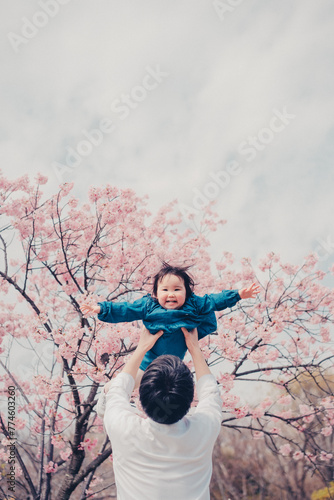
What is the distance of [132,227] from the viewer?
21.9 feet

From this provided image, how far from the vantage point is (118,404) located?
156 cm

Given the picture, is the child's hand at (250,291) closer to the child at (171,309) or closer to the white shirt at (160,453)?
the child at (171,309)

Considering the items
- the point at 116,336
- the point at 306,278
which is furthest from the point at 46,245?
the point at 306,278

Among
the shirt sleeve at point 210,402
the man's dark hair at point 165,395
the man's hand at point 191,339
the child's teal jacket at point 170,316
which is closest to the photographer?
the man's dark hair at point 165,395

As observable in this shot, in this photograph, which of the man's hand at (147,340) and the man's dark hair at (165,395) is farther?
the man's hand at (147,340)

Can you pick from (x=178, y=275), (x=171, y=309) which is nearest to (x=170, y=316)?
(x=171, y=309)

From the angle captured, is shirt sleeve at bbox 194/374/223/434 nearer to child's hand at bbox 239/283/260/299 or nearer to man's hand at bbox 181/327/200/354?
man's hand at bbox 181/327/200/354

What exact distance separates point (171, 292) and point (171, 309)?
4.1 inches

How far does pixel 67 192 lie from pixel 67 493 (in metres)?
4.16

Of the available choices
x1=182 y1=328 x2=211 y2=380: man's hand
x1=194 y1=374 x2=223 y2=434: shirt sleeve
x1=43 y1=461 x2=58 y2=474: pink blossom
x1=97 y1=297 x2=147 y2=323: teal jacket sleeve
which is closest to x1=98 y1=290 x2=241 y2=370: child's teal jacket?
x1=97 y1=297 x2=147 y2=323: teal jacket sleeve

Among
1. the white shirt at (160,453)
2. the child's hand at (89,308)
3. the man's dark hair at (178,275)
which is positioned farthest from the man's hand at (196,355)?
the child's hand at (89,308)

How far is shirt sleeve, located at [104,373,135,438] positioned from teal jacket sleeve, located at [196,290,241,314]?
0.93 metres

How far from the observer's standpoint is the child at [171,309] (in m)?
2.35

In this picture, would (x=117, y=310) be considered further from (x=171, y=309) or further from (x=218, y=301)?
(x=218, y=301)
